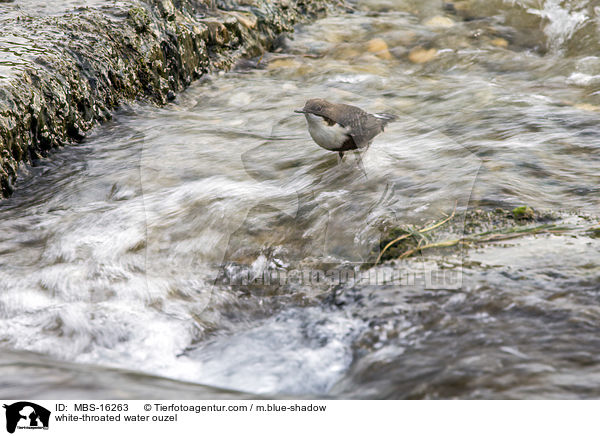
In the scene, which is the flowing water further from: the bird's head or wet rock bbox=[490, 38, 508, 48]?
wet rock bbox=[490, 38, 508, 48]

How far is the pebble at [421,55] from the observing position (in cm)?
712

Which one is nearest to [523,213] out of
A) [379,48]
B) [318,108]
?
[318,108]

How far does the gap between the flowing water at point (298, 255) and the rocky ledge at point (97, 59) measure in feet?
0.79

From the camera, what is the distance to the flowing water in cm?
210

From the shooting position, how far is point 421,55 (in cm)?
721

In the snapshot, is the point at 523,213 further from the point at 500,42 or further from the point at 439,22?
the point at 439,22

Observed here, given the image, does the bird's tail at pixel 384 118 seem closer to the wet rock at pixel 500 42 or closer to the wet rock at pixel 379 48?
the wet rock at pixel 379 48

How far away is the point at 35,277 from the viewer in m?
3.04

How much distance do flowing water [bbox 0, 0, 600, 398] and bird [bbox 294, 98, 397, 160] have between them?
0.24 m

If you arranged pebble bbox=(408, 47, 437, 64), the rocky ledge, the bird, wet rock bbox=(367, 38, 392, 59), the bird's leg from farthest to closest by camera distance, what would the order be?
wet rock bbox=(367, 38, 392, 59) → pebble bbox=(408, 47, 437, 64) → the rocky ledge → the bird's leg → the bird

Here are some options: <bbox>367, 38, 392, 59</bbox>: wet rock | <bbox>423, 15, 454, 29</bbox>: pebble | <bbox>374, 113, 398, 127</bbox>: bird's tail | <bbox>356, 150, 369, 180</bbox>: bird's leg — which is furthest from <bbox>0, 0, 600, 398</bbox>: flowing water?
<bbox>423, 15, 454, 29</bbox>: pebble

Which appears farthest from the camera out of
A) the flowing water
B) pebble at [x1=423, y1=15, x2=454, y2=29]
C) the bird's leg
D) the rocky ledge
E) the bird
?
pebble at [x1=423, y1=15, x2=454, y2=29]

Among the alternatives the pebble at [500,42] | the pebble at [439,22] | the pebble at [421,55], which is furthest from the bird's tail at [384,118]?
the pebble at [439,22]
